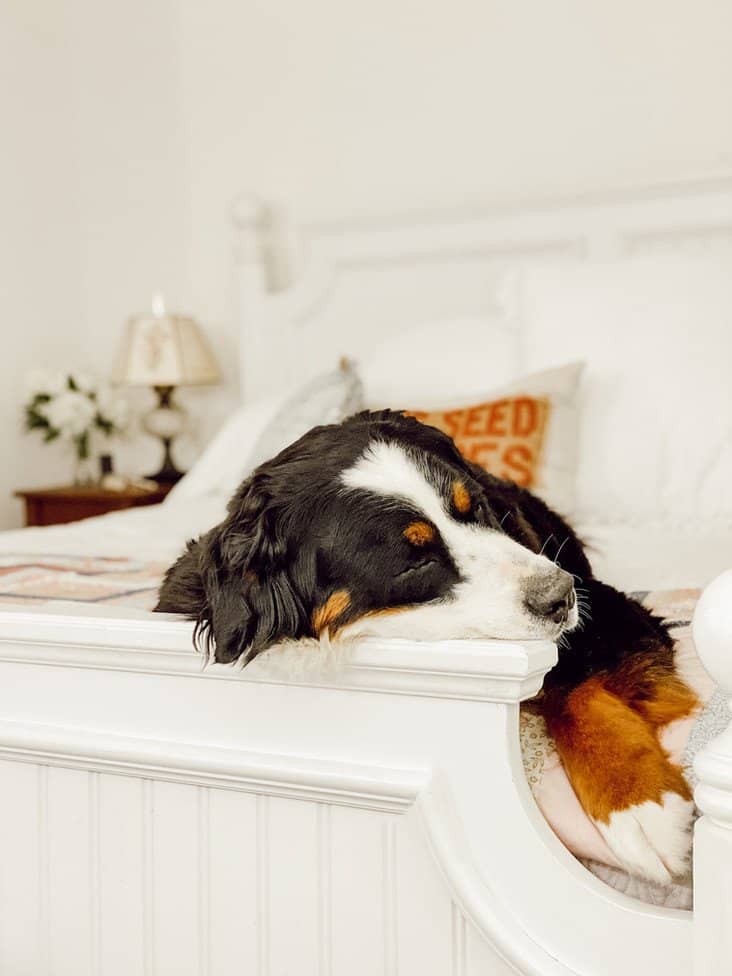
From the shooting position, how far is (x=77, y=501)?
369 centimetres

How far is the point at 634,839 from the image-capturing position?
983 millimetres

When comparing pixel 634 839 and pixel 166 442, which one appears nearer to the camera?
pixel 634 839

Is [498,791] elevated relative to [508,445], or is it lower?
lower

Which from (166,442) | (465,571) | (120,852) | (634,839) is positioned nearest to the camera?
(634,839)

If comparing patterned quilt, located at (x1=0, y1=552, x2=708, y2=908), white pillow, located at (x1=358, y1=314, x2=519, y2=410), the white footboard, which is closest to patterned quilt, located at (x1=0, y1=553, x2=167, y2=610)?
patterned quilt, located at (x1=0, y1=552, x2=708, y2=908)

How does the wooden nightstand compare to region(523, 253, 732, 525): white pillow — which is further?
the wooden nightstand

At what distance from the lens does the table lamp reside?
12.3 ft

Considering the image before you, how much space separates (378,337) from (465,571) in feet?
8.16

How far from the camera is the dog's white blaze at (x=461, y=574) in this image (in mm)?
1083

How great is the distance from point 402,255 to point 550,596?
2560 mm

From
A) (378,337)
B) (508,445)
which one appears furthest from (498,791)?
(378,337)

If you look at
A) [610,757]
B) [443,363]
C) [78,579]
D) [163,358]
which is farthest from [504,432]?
[163,358]

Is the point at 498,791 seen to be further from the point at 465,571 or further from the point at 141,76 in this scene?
the point at 141,76

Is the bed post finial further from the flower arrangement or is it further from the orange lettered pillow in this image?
the orange lettered pillow
